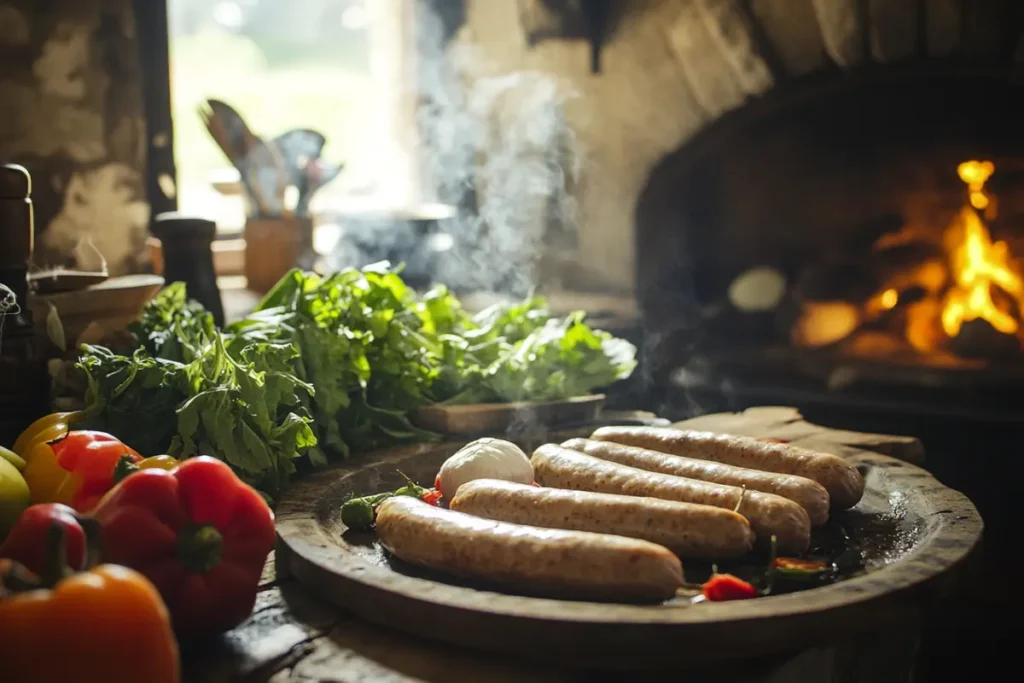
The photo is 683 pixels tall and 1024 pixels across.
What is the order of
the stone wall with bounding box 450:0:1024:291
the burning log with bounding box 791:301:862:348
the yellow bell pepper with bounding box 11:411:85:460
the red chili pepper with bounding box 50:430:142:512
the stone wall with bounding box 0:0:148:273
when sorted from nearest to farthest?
1. the red chili pepper with bounding box 50:430:142:512
2. the yellow bell pepper with bounding box 11:411:85:460
3. the stone wall with bounding box 0:0:148:273
4. the stone wall with bounding box 450:0:1024:291
5. the burning log with bounding box 791:301:862:348

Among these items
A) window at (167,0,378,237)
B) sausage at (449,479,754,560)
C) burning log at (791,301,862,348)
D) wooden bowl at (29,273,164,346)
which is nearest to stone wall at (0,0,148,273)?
wooden bowl at (29,273,164,346)

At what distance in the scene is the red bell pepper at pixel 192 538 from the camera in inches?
69.8

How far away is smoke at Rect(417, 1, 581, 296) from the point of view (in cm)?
562

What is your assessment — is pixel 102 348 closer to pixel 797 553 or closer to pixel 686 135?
pixel 797 553

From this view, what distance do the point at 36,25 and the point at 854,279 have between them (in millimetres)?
4298

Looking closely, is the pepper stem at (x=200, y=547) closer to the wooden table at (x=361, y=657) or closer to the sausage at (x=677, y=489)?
the wooden table at (x=361, y=657)

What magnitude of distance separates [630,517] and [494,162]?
412cm

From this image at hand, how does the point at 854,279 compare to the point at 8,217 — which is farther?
the point at 854,279

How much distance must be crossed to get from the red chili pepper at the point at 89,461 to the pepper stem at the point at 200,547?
0.46 m

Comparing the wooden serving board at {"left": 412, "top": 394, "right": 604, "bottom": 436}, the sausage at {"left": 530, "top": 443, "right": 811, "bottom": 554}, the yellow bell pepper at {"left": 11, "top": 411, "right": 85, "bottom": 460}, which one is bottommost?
the wooden serving board at {"left": 412, "top": 394, "right": 604, "bottom": 436}

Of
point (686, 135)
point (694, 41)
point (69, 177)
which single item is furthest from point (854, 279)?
point (69, 177)

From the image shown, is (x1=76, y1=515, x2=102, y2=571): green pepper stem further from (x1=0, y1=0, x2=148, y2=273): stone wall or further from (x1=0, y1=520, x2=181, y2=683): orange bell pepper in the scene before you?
(x1=0, y1=0, x2=148, y2=273): stone wall

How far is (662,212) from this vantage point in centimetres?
552

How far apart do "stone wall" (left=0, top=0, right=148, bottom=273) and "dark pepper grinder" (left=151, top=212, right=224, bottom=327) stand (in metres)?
0.54
